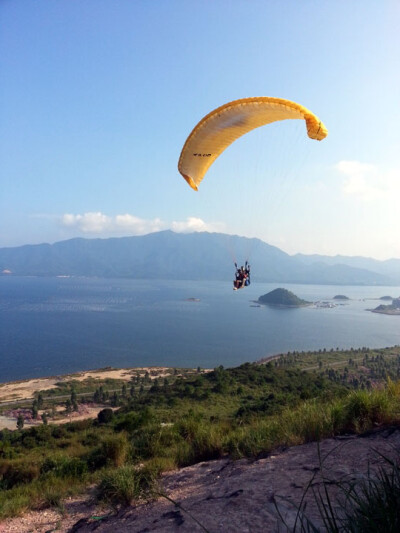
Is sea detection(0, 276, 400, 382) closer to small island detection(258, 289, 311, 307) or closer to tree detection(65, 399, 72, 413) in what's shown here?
small island detection(258, 289, 311, 307)

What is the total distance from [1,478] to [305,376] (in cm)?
3557

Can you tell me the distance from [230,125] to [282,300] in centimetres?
16475

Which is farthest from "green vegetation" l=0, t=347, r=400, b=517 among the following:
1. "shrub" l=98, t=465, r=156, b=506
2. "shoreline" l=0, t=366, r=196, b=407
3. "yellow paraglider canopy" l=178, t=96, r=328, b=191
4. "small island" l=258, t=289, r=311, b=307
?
"small island" l=258, t=289, r=311, b=307

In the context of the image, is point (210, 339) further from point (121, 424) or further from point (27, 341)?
point (121, 424)

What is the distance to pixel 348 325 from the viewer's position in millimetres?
116500

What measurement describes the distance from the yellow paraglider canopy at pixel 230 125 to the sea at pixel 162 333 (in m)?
58.6

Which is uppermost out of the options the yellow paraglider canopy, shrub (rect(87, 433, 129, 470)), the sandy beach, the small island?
the yellow paraglider canopy

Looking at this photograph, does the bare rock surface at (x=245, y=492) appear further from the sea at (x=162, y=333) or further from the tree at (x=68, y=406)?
the sea at (x=162, y=333)

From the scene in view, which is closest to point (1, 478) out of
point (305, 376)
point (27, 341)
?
point (305, 376)

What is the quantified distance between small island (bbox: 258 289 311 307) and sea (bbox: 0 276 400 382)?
10.9m

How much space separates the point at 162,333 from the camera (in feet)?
315

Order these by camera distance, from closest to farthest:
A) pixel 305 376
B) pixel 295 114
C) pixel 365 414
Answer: pixel 365 414 < pixel 295 114 < pixel 305 376

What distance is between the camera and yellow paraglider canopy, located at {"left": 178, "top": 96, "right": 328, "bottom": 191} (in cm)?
962

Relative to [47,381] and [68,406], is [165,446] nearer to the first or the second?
[68,406]
